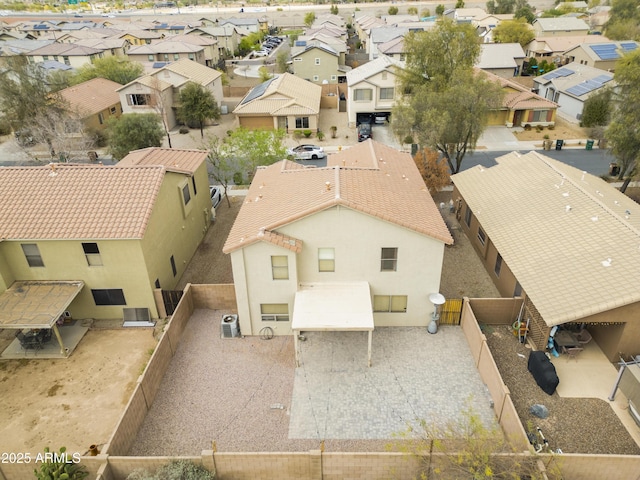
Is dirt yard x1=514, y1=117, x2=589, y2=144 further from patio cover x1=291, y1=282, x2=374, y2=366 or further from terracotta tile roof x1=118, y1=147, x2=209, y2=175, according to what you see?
patio cover x1=291, y1=282, x2=374, y2=366

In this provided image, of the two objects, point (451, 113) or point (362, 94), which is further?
point (362, 94)

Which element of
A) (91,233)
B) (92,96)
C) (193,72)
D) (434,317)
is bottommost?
(434,317)

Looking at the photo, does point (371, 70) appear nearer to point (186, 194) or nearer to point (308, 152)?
point (308, 152)

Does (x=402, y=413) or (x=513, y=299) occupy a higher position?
(x=513, y=299)

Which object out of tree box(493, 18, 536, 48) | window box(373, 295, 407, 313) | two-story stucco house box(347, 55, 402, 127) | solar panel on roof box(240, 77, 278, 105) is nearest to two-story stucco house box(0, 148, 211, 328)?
window box(373, 295, 407, 313)

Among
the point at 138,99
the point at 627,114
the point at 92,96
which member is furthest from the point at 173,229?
the point at 92,96

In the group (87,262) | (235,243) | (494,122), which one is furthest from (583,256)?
(494,122)

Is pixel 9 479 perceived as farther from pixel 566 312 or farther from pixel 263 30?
pixel 263 30
